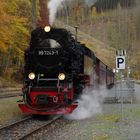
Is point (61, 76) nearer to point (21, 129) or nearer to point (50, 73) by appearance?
point (50, 73)

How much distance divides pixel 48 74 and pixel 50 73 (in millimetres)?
143

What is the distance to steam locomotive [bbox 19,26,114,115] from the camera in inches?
722

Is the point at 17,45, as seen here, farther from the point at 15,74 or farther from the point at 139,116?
the point at 139,116

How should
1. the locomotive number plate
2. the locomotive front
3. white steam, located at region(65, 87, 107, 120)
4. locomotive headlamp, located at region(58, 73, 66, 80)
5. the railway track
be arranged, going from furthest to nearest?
white steam, located at region(65, 87, 107, 120) → the locomotive number plate → locomotive headlamp, located at region(58, 73, 66, 80) → the locomotive front → the railway track

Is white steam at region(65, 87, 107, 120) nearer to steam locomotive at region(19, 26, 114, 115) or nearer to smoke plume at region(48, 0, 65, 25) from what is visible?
steam locomotive at region(19, 26, 114, 115)

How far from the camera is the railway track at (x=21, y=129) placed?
13.5 meters

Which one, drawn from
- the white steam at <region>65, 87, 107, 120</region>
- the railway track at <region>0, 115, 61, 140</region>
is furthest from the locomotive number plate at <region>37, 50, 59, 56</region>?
the white steam at <region>65, 87, 107, 120</region>

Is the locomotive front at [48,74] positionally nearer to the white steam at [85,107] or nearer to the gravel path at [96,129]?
the gravel path at [96,129]

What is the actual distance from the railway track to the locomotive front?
1.88 feet

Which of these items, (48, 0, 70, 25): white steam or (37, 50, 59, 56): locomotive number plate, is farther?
(48, 0, 70, 25): white steam

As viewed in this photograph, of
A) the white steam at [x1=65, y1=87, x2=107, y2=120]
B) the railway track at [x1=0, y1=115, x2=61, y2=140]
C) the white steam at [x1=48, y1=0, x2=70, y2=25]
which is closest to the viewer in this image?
the railway track at [x1=0, y1=115, x2=61, y2=140]

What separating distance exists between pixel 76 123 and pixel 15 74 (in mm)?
41352

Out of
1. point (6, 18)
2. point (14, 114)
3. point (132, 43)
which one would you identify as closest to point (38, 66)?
point (14, 114)

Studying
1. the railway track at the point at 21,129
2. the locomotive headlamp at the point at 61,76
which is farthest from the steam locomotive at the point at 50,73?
the railway track at the point at 21,129
